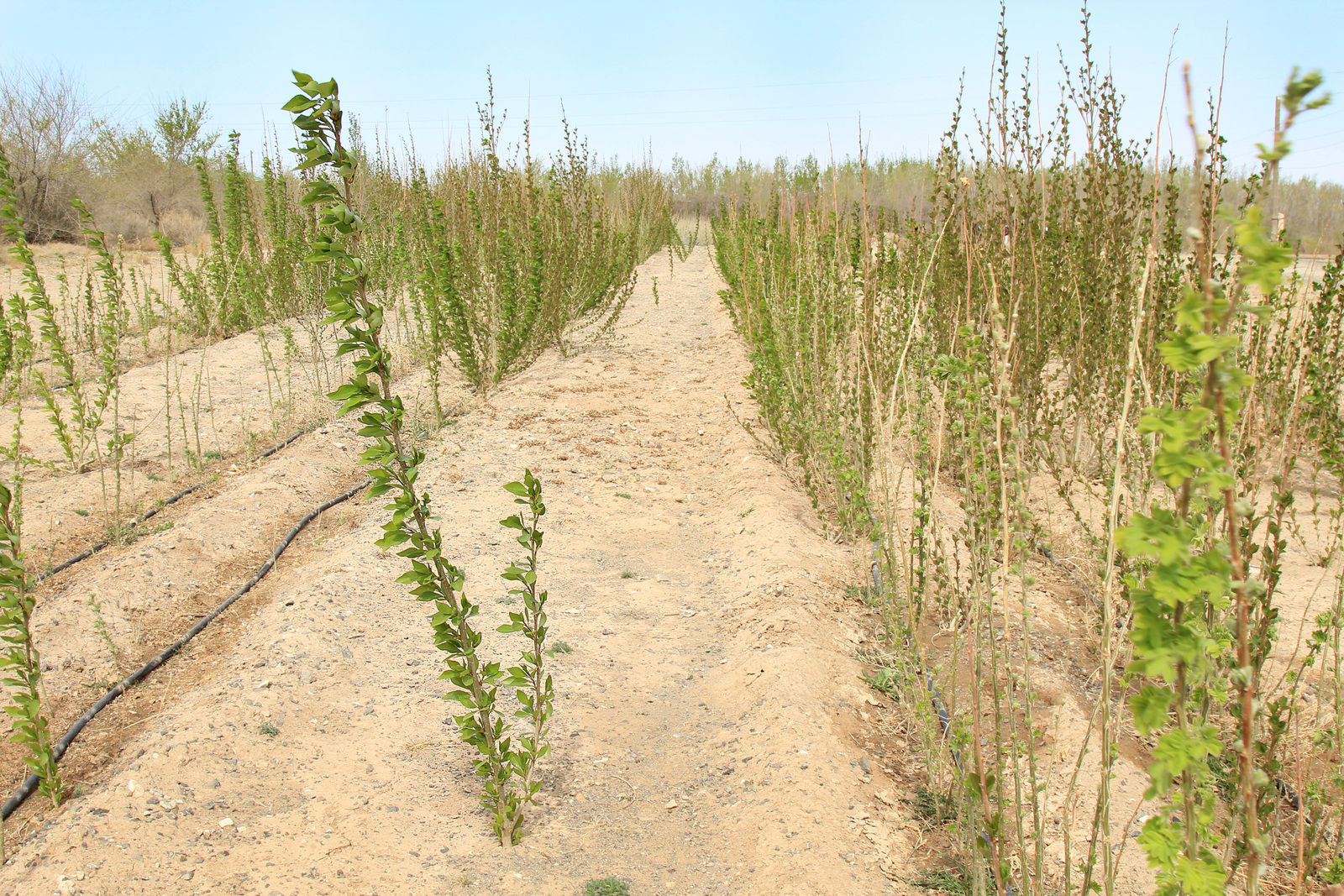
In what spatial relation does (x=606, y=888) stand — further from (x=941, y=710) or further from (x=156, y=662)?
(x=156, y=662)

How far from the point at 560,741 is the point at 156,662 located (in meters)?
1.81

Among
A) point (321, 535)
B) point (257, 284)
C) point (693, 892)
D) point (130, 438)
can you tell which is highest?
point (257, 284)

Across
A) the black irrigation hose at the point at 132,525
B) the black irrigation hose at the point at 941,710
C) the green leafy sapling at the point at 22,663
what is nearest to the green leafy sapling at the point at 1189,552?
the black irrigation hose at the point at 941,710

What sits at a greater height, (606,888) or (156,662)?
(156,662)

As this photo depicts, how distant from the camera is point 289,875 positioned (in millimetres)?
2215

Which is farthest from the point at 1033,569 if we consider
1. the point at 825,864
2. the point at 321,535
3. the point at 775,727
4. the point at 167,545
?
the point at 167,545

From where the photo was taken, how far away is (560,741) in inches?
114

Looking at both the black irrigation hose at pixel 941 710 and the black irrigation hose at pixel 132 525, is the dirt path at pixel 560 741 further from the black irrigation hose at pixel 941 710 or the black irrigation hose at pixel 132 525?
the black irrigation hose at pixel 132 525

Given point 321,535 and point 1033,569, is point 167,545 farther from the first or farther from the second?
point 1033,569

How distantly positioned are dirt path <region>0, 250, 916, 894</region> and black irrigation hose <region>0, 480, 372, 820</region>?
117 millimetres

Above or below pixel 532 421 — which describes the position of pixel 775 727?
below

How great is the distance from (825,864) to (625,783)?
29.4 inches

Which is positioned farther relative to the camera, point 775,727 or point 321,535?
point 321,535

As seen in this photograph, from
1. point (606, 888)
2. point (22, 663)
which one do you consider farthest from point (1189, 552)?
point (22, 663)
